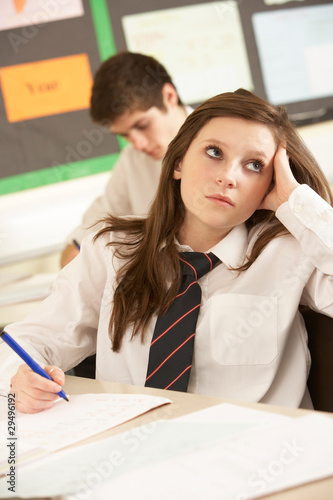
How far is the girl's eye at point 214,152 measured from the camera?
141cm

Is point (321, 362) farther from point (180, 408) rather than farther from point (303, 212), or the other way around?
point (180, 408)

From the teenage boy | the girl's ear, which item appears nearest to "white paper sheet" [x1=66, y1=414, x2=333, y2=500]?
the girl's ear

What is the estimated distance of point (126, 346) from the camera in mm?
1389

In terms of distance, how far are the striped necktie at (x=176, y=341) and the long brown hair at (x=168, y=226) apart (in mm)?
29

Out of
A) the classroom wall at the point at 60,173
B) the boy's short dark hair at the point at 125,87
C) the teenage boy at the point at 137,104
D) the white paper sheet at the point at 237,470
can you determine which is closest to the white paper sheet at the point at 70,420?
the white paper sheet at the point at 237,470

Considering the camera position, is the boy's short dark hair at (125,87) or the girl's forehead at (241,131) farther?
the boy's short dark hair at (125,87)

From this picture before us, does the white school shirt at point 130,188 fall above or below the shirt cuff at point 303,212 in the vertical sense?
below

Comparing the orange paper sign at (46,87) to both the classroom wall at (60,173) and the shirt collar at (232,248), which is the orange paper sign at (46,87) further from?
the shirt collar at (232,248)

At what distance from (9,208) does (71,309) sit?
1.84 meters

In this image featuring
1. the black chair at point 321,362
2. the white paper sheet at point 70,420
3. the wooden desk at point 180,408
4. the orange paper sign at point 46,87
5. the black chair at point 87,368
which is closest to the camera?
the wooden desk at point 180,408

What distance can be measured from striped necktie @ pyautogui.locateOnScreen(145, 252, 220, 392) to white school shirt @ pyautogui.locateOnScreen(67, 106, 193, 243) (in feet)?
4.71

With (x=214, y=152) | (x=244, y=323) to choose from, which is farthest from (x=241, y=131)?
(x=244, y=323)

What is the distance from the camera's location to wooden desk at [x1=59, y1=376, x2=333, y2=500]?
67 centimetres

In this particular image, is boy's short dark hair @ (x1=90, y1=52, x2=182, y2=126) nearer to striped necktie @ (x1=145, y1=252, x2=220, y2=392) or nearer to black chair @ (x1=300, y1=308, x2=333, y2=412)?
striped necktie @ (x1=145, y1=252, x2=220, y2=392)
